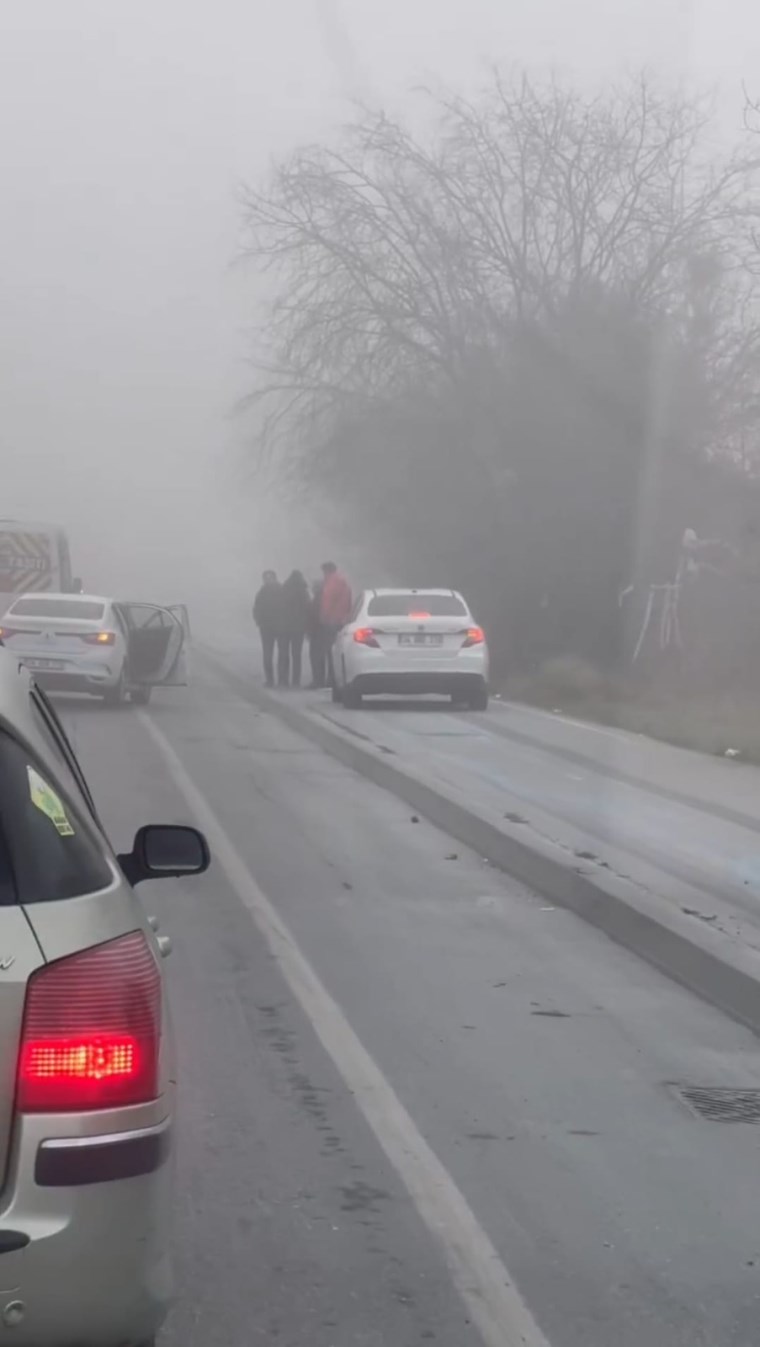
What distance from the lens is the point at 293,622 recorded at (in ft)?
95.3

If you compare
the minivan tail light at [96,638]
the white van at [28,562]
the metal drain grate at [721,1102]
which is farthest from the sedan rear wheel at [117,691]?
the metal drain grate at [721,1102]

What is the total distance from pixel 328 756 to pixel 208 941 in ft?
32.0

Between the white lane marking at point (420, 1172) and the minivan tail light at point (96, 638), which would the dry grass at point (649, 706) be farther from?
the white lane marking at point (420, 1172)

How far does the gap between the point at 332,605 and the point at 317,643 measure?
0.74m

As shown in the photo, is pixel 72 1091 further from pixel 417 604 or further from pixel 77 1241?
pixel 417 604

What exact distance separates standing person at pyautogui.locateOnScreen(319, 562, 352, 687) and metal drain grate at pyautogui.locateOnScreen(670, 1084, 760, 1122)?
21689mm

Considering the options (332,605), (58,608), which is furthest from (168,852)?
(332,605)

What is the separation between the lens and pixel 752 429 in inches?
1294

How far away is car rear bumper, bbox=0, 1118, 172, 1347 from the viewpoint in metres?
3.12

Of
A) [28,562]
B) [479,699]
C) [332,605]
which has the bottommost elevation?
[479,699]

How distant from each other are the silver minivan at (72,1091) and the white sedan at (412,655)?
818 inches

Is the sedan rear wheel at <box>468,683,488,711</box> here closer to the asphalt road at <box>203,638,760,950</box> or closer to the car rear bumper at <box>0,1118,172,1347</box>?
the asphalt road at <box>203,638,760,950</box>

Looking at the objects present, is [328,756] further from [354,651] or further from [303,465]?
[303,465]

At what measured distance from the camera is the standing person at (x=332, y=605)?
2838cm
